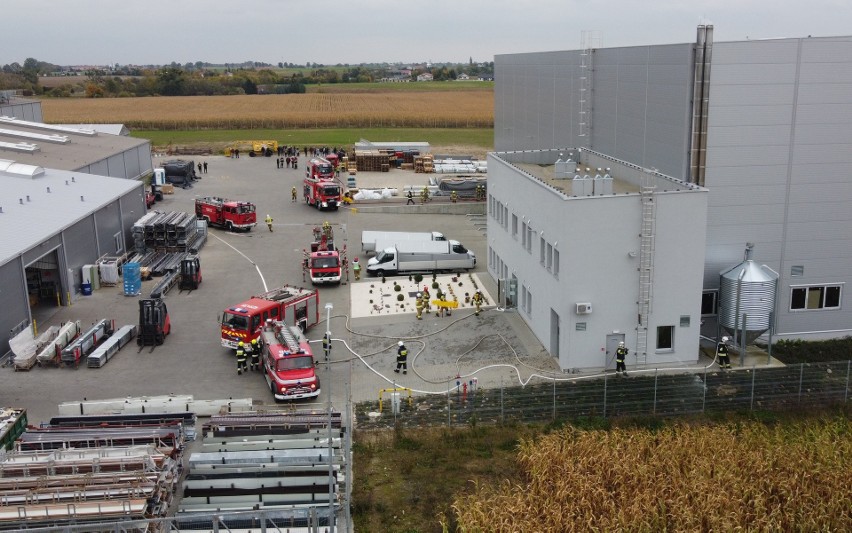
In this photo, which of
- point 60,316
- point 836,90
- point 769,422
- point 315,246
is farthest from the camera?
point 315,246

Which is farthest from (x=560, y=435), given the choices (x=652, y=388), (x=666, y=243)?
(x=666, y=243)

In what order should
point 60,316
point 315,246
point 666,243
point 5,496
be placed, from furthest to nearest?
point 315,246 → point 60,316 → point 666,243 → point 5,496

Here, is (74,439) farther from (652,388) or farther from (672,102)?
(672,102)

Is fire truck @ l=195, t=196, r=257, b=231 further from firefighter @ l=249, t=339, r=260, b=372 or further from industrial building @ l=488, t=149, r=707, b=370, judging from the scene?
industrial building @ l=488, t=149, r=707, b=370

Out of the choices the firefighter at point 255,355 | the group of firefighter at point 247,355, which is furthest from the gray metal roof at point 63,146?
the firefighter at point 255,355

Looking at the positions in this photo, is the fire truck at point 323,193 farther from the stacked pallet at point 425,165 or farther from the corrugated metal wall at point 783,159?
the corrugated metal wall at point 783,159

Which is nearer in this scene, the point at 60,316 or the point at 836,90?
the point at 836,90

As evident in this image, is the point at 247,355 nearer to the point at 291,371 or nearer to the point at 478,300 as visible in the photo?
the point at 291,371
